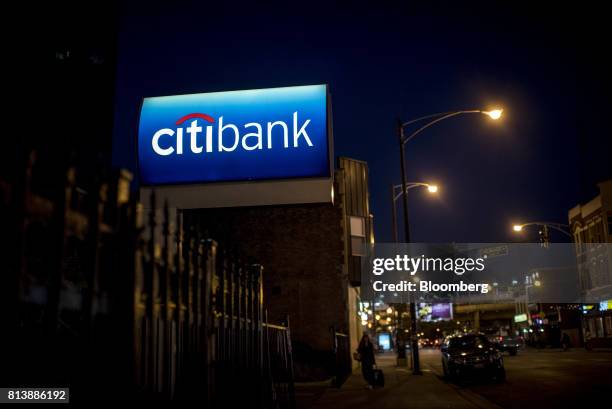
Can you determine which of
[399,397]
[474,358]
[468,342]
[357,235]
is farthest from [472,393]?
[357,235]

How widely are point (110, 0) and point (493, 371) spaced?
789 inches

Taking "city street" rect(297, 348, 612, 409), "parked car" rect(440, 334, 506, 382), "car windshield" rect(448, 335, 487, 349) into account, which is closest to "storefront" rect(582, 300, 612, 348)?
"city street" rect(297, 348, 612, 409)

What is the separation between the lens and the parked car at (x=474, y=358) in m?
19.8

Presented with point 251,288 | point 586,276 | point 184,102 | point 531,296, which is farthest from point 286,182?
point 531,296

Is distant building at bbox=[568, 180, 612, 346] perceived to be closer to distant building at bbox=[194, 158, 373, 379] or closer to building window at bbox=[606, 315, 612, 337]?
building window at bbox=[606, 315, 612, 337]

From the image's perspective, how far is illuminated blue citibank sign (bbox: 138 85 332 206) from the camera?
741 inches

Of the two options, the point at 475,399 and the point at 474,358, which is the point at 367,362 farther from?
the point at 474,358

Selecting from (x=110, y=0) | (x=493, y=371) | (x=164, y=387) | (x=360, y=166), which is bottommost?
(x=493, y=371)

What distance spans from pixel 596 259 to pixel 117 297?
57992 mm

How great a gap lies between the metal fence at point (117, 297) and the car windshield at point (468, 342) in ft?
48.0

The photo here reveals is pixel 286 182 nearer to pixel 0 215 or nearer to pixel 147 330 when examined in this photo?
pixel 147 330

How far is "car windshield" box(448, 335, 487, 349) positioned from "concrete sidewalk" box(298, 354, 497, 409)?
1.78 m

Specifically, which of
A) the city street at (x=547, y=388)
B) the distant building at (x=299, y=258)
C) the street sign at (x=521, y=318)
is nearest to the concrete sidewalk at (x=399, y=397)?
the city street at (x=547, y=388)

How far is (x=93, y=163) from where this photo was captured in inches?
175
